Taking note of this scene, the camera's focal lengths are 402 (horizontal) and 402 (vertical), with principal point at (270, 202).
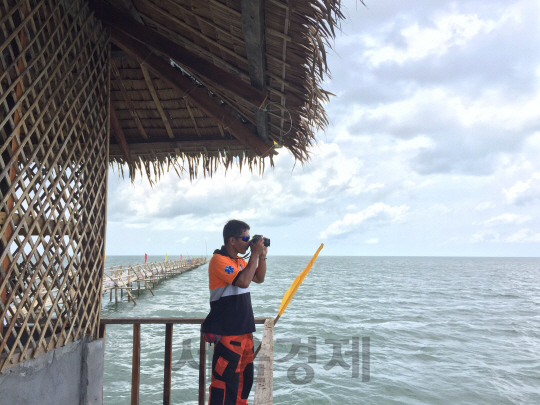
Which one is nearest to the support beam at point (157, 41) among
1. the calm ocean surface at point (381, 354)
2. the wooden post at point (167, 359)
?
the wooden post at point (167, 359)

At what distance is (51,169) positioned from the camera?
2496mm

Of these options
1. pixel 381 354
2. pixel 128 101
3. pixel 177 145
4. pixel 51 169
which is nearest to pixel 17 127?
pixel 51 169

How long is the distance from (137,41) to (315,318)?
1744 centimetres

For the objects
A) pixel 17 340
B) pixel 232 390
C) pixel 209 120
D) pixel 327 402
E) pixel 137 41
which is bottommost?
pixel 327 402

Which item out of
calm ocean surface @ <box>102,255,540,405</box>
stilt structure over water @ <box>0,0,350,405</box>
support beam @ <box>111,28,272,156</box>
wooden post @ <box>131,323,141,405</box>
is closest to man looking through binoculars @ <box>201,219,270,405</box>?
wooden post @ <box>131,323,141,405</box>

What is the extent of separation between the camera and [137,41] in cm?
320

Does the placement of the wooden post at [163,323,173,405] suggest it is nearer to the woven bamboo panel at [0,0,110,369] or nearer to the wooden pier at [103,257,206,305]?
the woven bamboo panel at [0,0,110,369]

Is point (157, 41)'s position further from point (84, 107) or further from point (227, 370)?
point (227, 370)

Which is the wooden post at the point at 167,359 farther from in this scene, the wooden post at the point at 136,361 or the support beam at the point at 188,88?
the support beam at the point at 188,88

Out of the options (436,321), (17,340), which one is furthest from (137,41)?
(436,321)

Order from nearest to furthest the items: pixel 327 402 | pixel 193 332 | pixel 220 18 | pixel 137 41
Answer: pixel 220 18 → pixel 137 41 → pixel 327 402 → pixel 193 332

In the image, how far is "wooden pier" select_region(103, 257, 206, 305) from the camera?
67.8ft

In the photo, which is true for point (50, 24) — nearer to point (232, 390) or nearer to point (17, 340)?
point (17, 340)

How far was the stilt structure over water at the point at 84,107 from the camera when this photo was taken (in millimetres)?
2230
